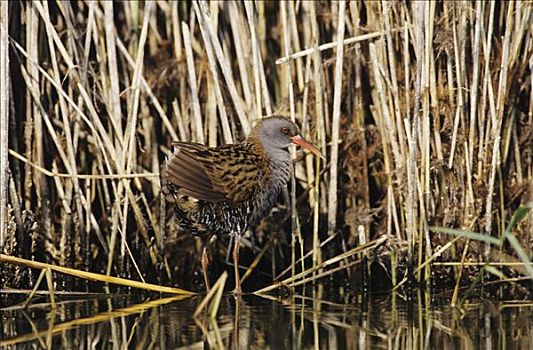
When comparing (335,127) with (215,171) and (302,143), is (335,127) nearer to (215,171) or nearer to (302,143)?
(302,143)

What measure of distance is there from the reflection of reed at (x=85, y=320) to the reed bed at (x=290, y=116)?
34 cm

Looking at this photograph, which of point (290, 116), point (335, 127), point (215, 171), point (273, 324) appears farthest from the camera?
point (290, 116)

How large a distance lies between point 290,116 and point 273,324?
148 cm

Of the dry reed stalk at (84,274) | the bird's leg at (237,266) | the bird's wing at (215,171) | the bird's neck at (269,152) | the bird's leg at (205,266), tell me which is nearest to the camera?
the dry reed stalk at (84,274)

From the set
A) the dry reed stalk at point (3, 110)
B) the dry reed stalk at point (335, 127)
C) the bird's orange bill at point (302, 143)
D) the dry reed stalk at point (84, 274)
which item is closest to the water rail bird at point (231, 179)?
the bird's orange bill at point (302, 143)

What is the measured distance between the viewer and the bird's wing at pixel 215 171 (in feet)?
16.0

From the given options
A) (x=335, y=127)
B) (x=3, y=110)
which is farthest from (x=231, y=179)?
(x=3, y=110)

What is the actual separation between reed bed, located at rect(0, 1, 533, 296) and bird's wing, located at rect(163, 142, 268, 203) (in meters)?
0.37

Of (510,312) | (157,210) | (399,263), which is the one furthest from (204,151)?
(510,312)

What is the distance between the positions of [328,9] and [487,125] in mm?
1152

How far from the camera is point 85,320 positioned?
4.64m

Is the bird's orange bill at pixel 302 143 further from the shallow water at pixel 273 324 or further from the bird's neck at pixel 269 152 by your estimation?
the shallow water at pixel 273 324

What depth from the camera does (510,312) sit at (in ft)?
15.5

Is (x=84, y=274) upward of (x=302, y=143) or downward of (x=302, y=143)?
downward
